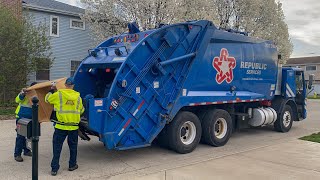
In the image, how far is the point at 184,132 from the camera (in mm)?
7992

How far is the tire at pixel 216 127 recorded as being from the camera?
8.48 meters

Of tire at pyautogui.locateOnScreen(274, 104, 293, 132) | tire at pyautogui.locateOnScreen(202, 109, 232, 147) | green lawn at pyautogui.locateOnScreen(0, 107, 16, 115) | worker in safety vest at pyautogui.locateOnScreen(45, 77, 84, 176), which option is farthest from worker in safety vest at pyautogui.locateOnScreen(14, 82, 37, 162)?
green lawn at pyautogui.locateOnScreen(0, 107, 16, 115)

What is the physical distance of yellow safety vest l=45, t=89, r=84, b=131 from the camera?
607 centimetres

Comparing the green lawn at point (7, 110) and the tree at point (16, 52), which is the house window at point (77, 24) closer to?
the tree at point (16, 52)

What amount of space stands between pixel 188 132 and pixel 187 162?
1.10 meters

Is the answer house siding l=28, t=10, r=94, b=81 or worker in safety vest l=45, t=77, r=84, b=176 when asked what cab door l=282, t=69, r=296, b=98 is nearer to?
worker in safety vest l=45, t=77, r=84, b=176

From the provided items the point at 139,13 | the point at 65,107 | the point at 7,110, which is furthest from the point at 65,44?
the point at 65,107

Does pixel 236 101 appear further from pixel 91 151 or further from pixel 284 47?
pixel 284 47

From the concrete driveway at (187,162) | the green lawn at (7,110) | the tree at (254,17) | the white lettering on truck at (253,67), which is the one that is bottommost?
the concrete driveway at (187,162)

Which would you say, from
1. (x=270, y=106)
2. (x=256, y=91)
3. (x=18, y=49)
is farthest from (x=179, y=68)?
(x=18, y=49)

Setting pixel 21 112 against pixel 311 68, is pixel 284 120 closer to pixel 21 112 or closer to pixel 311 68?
pixel 21 112

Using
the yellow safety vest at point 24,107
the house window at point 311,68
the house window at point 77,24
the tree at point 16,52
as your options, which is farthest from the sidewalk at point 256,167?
the house window at point 311,68

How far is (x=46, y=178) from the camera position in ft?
19.3

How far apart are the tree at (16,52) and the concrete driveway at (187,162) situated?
6545mm
